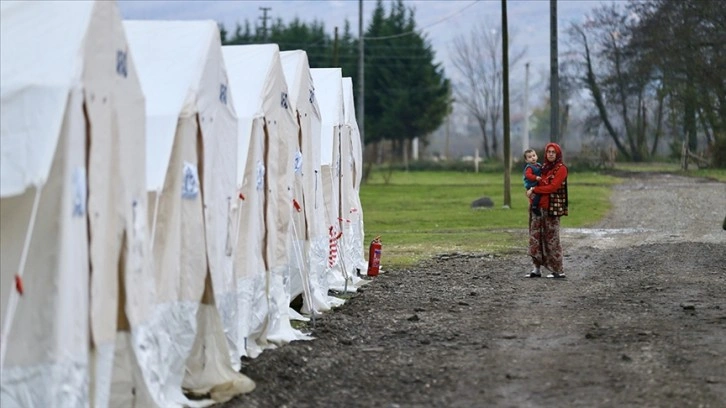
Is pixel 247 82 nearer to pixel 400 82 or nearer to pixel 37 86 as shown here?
pixel 37 86

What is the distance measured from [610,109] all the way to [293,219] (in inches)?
3767

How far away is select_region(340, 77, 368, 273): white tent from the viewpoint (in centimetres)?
2155

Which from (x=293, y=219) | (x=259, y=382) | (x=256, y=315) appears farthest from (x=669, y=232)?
(x=259, y=382)

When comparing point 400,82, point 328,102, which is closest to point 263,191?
point 328,102

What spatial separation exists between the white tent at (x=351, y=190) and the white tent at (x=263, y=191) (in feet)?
17.1

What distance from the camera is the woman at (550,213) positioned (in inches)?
789

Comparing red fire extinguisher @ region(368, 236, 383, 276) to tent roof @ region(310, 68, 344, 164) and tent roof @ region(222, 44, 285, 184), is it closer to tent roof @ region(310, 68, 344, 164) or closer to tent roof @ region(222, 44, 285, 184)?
tent roof @ region(310, 68, 344, 164)

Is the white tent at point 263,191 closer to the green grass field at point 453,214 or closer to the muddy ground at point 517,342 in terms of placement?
the muddy ground at point 517,342

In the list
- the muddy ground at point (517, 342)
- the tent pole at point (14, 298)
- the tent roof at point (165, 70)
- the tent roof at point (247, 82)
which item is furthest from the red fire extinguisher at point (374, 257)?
the tent pole at point (14, 298)

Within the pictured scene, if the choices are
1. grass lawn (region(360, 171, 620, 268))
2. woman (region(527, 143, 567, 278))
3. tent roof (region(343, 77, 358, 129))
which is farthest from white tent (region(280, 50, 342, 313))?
grass lawn (region(360, 171, 620, 268))

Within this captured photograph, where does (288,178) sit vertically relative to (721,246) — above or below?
above

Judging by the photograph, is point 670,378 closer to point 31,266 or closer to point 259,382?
point 259,382

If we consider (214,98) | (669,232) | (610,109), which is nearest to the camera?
(214,98)

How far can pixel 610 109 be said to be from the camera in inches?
4338
